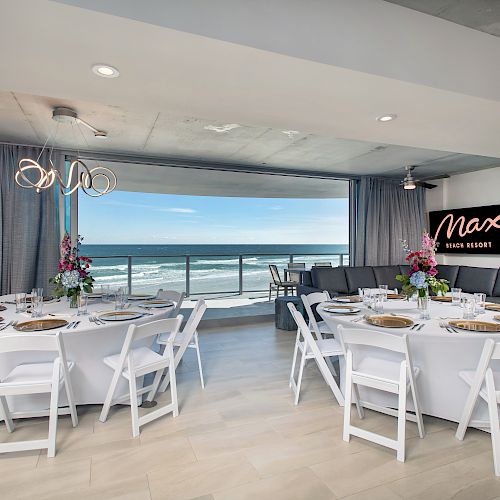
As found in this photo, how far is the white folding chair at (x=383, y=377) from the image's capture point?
2.10 m

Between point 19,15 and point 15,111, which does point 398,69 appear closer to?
point 19,15

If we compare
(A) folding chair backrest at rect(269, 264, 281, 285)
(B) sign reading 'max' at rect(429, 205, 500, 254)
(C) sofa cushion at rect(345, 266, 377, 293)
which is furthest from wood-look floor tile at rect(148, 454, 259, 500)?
(B) sign reading 'max' at rect(429, 205, 500, 254)

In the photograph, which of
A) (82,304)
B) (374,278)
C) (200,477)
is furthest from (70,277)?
(374,278)

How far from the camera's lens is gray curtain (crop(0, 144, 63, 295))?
14.4 feet

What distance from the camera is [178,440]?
2.32 metres

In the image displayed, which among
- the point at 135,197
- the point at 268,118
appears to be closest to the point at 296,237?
the point at 135,197

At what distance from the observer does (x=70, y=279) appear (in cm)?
291

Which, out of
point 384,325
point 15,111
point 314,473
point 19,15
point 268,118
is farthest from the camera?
point 15,111

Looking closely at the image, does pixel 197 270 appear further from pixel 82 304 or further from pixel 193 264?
pixel 82 304

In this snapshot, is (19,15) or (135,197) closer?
(19,15)

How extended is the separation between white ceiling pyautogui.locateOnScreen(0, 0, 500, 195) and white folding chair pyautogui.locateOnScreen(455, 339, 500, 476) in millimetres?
1635

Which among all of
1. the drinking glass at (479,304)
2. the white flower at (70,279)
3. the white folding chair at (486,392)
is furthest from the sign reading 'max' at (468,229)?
the white flower at (70,279)

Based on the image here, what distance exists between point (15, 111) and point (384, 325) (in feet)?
12.4

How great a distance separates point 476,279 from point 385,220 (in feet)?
5.91
